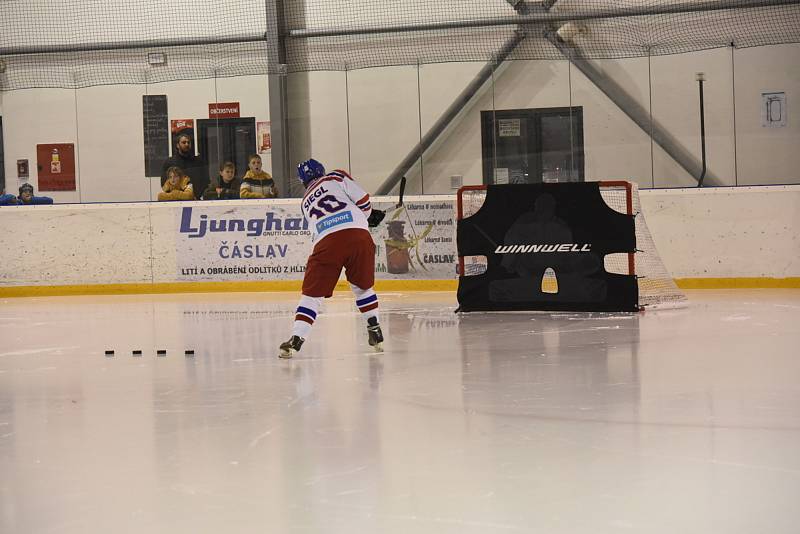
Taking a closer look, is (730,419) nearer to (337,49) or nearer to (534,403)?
(534,403)

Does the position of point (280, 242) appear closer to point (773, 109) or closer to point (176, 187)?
point (176, 187)

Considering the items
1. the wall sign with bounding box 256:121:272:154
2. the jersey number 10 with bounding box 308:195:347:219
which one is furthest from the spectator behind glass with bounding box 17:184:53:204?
the jersey number 10 with bounding box 308:195:347:219

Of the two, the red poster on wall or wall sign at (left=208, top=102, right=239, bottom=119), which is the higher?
wall sign at (left=208, top=102, right=239, bottom=119)

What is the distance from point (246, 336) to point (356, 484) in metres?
4.37

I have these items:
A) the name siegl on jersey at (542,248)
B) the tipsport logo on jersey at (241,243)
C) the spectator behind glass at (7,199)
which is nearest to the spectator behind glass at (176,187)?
the tipsport logo on jersey at (241,243)

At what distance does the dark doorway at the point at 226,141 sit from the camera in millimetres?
12273

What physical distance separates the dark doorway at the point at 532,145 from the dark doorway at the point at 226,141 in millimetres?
2770

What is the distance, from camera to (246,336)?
7.22 meters

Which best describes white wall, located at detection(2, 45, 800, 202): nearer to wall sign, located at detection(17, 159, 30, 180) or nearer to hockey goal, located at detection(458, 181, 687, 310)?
wall sign, located at detection(17, 159, 30, 180)

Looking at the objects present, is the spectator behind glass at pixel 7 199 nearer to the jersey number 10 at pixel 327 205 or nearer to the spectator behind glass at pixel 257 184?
the spectator behind glass at pixel 257 184

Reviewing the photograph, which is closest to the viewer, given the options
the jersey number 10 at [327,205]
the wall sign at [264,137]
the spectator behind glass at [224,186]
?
the jersey number 10 at [327,205]

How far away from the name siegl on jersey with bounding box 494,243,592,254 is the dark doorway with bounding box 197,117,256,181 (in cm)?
474

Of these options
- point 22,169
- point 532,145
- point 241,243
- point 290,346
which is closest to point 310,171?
point 290,346

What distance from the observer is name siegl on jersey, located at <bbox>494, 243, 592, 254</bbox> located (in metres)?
8.21
